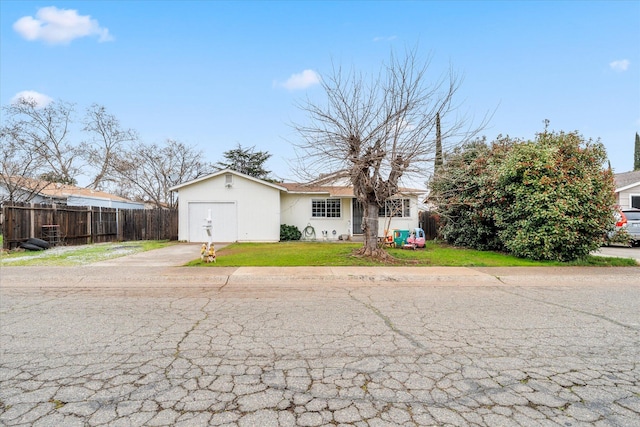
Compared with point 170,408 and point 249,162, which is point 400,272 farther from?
point 249,162

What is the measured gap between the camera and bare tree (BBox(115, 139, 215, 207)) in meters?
29.8

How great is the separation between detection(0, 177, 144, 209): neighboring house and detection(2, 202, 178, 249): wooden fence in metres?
8.40

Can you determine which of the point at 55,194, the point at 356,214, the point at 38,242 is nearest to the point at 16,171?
the point at 55,194

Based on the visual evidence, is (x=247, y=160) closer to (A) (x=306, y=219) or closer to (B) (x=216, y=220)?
(A) (x=306, y=219)

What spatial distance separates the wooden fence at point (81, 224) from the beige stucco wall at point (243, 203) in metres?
1.87

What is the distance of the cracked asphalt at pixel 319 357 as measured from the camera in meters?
2.62

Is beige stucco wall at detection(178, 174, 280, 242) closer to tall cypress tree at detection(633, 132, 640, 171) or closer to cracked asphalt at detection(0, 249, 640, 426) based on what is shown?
cracked asphalt at detection(0, 249, 640, 426)

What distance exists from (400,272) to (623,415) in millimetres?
6525

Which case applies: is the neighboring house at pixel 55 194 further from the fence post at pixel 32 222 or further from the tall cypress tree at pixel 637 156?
the tall cypress tree at pixel 637 156

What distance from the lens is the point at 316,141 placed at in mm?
→ 10945

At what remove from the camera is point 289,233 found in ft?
64.2

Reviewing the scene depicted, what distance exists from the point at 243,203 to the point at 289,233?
306 centimetres

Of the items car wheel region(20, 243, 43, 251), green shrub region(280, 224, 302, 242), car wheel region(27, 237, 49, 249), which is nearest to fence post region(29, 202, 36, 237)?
car wheel region(27, 237, 49, 249)

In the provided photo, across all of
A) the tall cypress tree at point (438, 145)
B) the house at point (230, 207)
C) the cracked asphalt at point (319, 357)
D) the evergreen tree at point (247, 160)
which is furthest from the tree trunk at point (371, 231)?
the evergreen tree at point (247, 160)
